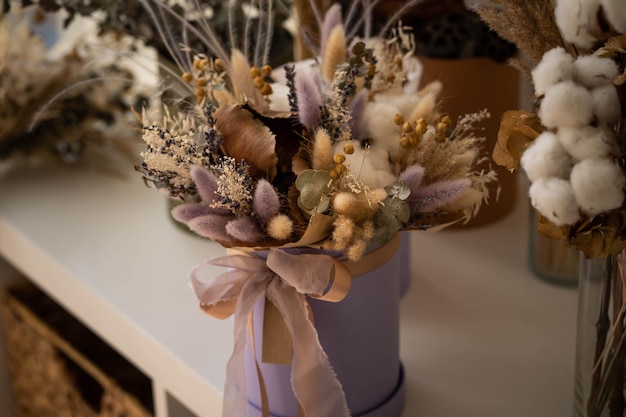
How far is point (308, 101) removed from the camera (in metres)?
0.66

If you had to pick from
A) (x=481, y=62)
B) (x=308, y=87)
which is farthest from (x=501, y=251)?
(x=308, y=87)

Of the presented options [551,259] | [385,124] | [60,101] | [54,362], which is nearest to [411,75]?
[385,124]

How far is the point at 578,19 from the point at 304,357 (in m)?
0.33

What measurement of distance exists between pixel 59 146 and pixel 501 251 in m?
0.67

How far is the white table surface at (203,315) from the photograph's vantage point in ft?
2.67

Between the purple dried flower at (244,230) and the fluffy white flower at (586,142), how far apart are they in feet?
0.78

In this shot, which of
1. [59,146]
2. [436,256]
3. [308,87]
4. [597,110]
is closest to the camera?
[597,110]

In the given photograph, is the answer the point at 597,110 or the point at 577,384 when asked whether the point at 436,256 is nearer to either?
the point at 577,384

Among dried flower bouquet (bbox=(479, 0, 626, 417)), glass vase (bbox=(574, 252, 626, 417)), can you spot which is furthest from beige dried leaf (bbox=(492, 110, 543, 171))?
glass vase (bbox=(574, 252, 626, 417))

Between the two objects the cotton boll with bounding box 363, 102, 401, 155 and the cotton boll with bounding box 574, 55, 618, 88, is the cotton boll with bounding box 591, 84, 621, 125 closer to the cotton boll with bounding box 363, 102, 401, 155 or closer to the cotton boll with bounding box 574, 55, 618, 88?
the cotton boll with bounding box 574, 55, 618, 88

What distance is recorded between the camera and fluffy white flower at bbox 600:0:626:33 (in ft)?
1.70

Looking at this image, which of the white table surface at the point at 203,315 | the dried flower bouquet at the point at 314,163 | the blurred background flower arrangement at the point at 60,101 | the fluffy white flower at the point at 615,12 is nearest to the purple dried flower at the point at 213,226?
the dried flower bouquet at the point at 314,163

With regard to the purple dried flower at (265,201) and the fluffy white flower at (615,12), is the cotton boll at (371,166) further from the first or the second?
the fluffy white flower at (615,12)

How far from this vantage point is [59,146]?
1273 millimetres
